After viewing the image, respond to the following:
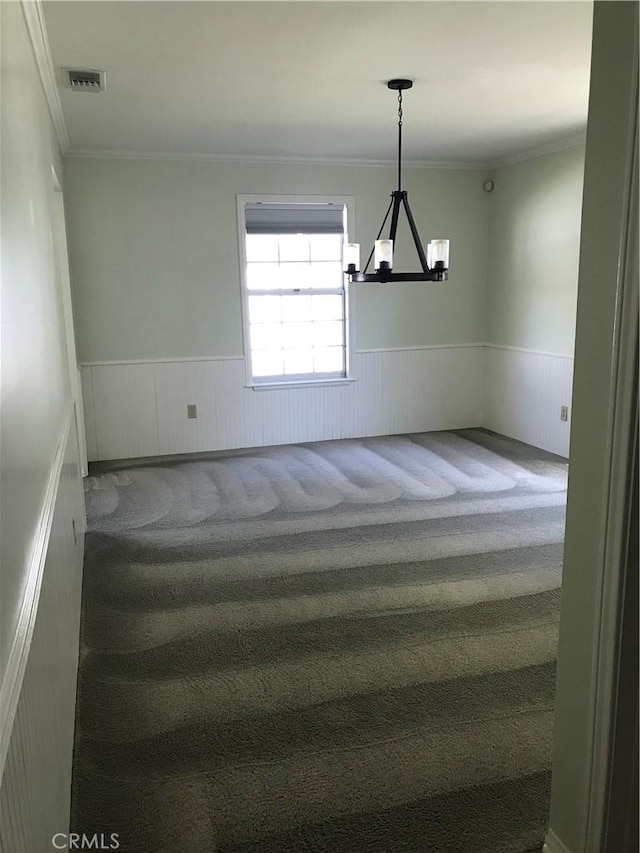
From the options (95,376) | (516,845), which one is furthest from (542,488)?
(95,376)

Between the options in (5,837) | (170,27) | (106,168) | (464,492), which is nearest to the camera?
(5,837)

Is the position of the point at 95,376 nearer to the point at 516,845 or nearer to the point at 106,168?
the point at 106,168

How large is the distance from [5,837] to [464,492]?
3968mm

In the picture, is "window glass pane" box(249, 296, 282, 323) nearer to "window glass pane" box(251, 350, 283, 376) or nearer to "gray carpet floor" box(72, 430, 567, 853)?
"window glass pane" box(251, 350, 283, 376)

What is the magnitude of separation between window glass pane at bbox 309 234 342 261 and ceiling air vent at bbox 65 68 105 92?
2.64m

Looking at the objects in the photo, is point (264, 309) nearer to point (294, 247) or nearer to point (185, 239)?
point (294, 247)

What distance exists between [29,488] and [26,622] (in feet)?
1.18

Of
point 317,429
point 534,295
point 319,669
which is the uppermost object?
point 534,295

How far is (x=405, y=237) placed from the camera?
240 inches

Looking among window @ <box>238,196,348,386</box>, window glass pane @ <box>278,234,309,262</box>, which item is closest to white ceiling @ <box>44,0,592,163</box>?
window @ <box>238,196,348,386</box>

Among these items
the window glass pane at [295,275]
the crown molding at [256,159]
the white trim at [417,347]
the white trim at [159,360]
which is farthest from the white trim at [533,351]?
the white trim at [159,360]

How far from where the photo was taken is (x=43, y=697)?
1541mm

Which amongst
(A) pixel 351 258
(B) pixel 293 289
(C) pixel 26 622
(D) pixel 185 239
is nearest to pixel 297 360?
(B) pixel 293 289

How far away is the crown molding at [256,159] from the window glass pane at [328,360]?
160 cm
